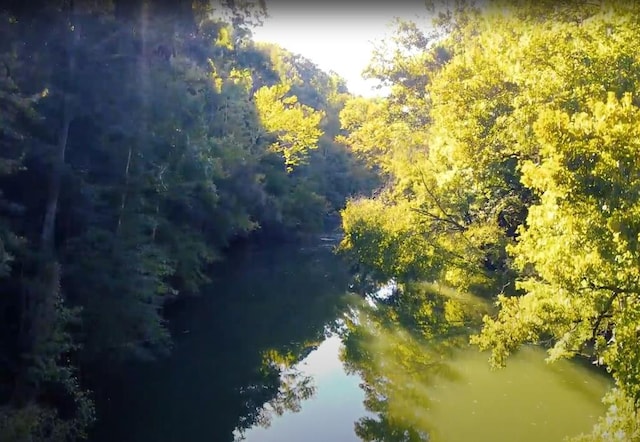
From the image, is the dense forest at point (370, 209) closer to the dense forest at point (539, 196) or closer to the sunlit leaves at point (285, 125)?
the dense forest at point (539, 196)

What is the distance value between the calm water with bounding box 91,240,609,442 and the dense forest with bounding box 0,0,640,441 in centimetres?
35

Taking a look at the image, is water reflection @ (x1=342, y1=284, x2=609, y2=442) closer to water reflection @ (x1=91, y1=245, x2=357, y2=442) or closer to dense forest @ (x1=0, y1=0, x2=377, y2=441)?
water reflection @ (x1=91, y1=245, x2=357, y2=442)

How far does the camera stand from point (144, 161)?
47.5 feet

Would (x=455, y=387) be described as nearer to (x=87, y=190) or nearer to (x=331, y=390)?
(x=331, y=390)

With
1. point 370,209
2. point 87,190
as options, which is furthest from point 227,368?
point 370,209

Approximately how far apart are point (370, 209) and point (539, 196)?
1173cm

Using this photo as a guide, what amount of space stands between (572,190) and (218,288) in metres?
17.9

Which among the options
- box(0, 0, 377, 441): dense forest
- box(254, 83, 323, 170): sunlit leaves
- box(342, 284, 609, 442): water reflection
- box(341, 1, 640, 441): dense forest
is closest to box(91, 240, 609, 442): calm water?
box(342, 284, 609, 442): water reflection

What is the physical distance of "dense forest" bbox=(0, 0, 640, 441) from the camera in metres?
8.24

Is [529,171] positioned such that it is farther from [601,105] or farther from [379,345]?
[379,345]

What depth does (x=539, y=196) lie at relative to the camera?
12.1 meters

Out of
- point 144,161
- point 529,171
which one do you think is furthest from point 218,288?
point 529,171

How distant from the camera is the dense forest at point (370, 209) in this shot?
8.24 m

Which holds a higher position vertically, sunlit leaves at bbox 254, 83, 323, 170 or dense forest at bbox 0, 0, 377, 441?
sunlit leaves at bbox 254, 83, 323, 170
